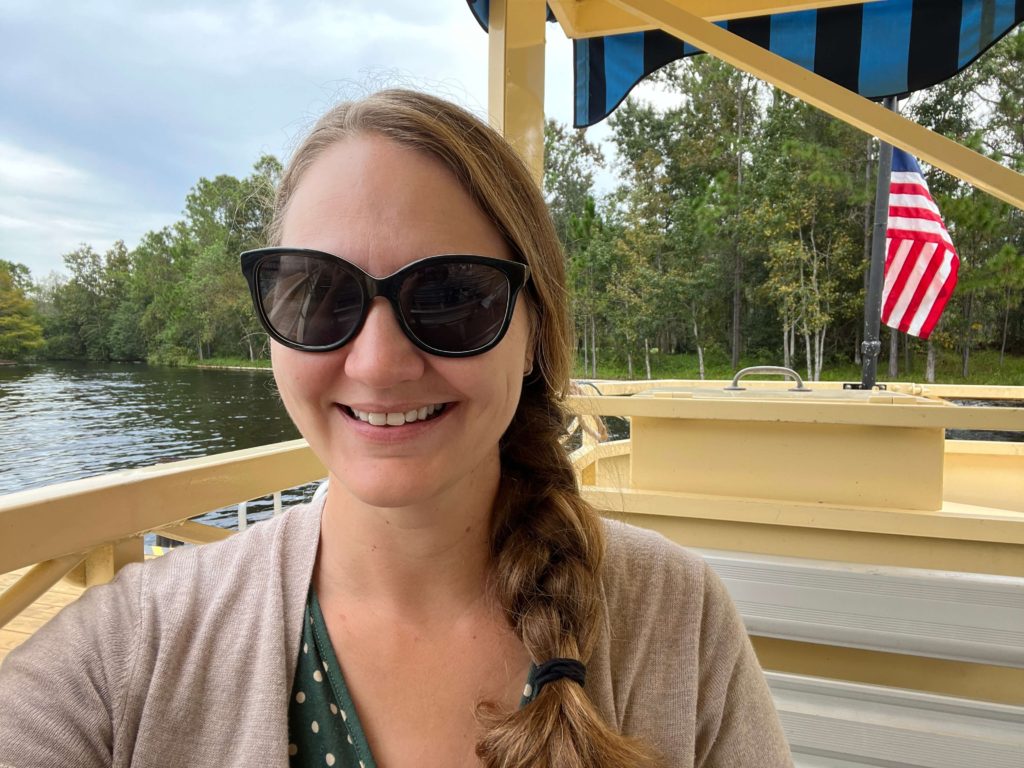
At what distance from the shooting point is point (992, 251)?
16312mm

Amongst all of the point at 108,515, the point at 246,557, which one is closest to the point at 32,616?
the point at 108,515

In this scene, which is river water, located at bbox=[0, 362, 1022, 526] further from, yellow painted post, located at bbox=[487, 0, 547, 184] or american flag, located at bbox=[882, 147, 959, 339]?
american flag, located at bbox=[882, 147, 959, 339]

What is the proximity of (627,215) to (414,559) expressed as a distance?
22.1m

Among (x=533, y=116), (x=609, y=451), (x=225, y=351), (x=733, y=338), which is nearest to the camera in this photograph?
(x=533, y=116)

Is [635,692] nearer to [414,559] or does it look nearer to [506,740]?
[506,740]

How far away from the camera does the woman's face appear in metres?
0.72

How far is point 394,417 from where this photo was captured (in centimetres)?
73

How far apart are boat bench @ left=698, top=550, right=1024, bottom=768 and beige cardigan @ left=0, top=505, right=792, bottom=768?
0.86m

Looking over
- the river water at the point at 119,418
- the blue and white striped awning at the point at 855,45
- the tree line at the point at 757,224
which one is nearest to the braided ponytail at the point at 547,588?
the river water at the point at 119,418

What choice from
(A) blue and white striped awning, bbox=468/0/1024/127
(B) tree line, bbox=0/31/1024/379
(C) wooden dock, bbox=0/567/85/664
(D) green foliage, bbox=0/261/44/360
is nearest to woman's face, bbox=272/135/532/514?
(D) green foliage, bbox=0/261/44/360

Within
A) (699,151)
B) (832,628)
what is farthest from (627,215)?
(832,628)

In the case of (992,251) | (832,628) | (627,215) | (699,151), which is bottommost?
(832,628)

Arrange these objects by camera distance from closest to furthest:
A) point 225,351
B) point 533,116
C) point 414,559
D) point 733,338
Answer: point 414,559 < point 533,116 < point 225,351 < point 733,338

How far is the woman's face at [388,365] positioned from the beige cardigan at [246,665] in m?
0.21
